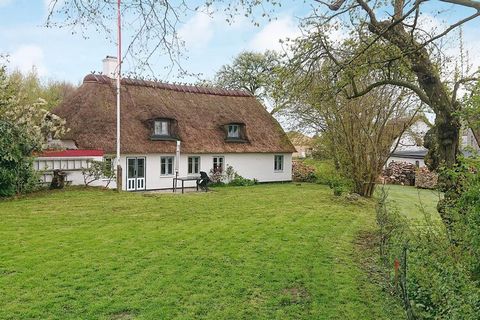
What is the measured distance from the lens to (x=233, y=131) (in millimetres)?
24266

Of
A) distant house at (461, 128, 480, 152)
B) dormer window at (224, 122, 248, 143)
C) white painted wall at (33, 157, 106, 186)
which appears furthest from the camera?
dormer window at (224, 122, 248, 143)

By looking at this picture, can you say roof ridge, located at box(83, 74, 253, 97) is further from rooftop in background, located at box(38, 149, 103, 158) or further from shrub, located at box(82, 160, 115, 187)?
shrub, located at box(82, 160, 115, 187)

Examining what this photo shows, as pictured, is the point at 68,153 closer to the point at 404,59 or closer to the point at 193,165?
the point at 193,165

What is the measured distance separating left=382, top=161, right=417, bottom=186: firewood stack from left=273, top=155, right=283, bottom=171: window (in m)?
6.81

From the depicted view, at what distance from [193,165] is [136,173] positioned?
333cm

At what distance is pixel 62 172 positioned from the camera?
1593 centimetres

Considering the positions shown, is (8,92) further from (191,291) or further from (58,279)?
(191,291)

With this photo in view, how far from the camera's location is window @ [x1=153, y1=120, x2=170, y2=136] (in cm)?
2116

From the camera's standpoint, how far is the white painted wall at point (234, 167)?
2008 cm

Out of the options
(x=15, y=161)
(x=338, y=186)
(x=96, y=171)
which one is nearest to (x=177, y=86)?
(x=96, y=171)

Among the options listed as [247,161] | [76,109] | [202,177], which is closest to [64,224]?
[202,177]

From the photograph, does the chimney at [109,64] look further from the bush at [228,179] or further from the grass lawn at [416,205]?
the grass lawn at [416,205]

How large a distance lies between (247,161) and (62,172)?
35.3 ft

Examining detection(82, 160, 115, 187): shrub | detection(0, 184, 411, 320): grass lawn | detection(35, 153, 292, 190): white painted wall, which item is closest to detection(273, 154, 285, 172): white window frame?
detection(35, 153, 292, 190): white painted wall
